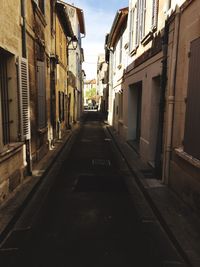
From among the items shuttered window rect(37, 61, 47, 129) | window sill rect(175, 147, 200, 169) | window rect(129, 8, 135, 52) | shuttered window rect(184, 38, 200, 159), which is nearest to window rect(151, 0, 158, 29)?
window rect(129, 8, 135, 52)

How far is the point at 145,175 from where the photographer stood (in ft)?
23.0

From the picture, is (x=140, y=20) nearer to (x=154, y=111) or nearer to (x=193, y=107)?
(x=154, y=111)

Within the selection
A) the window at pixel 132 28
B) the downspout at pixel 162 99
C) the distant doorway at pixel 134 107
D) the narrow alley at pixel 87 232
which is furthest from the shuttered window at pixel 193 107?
the distant doorway at pixel 134 107

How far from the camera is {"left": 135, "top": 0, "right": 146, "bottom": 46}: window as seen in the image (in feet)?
29.4

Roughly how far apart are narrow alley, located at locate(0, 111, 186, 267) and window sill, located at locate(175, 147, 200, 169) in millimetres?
1238

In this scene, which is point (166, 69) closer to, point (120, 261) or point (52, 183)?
point (52, 183)

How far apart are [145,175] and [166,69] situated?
113 inches

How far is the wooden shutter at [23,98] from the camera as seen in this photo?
5.98 meters

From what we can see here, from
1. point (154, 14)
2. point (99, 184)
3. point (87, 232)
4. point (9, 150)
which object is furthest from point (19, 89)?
point (154, 14)

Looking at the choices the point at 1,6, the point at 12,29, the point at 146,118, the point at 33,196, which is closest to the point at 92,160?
the point at 146,118

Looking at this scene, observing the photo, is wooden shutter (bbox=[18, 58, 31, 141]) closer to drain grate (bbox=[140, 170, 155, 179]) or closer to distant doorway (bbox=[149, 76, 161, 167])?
drain grate (bbox=[140, 170, 155, 179])

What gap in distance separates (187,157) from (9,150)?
353cm

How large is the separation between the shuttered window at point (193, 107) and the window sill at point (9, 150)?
139 inches

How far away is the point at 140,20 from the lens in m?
9.43
